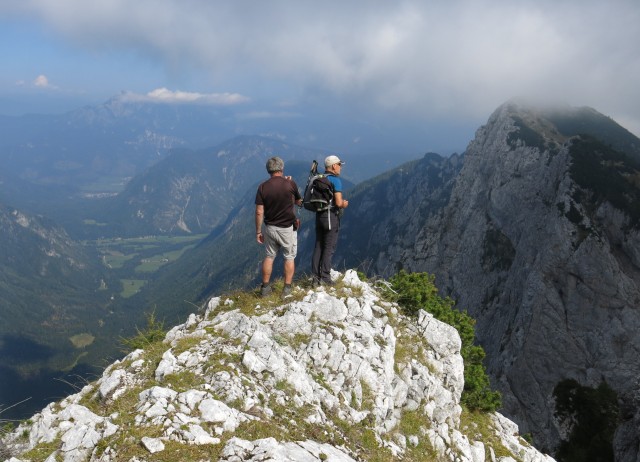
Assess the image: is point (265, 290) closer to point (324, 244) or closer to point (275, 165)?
point (324, 244)

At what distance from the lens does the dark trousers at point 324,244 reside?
1494 centimetres

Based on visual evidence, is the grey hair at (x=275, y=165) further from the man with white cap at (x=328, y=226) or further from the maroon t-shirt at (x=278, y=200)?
the man with white cap at (x=328, y=226)

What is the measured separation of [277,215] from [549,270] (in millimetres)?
75300

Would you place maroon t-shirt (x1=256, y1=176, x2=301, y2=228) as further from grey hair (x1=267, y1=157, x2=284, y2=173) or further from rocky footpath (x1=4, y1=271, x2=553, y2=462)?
rocky footpath (x1=4, y1=271, x2=553, y2=462)

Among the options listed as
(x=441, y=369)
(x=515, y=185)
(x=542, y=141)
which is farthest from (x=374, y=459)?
(x=542, y=141)

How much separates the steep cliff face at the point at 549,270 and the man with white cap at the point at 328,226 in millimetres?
55134

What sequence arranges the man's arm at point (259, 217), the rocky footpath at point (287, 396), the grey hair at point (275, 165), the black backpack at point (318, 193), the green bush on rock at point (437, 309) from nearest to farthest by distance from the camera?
the rocky footpath at point (287, 396), the grey hair at point (275, 165), the man's arm at point (259, 217), the black backpack at point (318, 193), the green bush on rock at point (437, 309)

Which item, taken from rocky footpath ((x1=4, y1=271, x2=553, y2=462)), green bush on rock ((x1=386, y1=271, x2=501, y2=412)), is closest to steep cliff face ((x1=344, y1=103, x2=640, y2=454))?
green bush on rock ((x1=386, y1=271, x2=501, y2=412))

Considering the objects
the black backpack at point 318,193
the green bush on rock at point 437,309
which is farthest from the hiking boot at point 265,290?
the green bush on rock at point 437,309

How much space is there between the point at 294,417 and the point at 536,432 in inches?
2761

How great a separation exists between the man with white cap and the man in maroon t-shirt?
1078 mm

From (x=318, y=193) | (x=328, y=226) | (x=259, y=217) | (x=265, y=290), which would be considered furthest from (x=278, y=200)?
(x=265, y=290)

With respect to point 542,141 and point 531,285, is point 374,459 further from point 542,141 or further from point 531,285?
point 542,141

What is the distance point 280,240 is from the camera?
14375 mm
